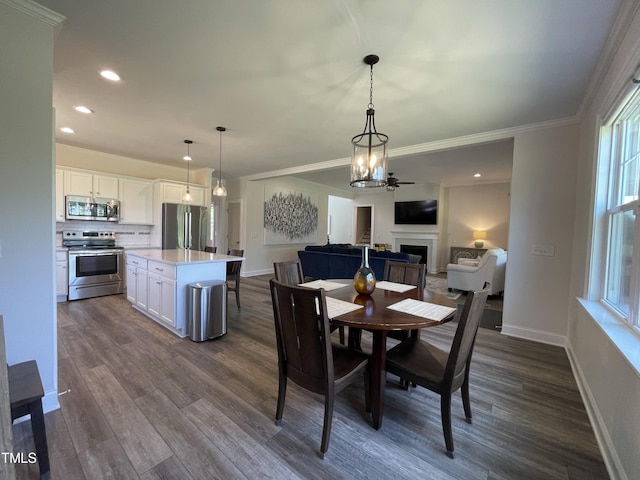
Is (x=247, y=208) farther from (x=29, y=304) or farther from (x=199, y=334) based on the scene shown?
(x=29, y=304)

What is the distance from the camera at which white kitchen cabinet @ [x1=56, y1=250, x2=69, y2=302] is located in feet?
14.1

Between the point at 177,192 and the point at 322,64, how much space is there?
4.59 meters

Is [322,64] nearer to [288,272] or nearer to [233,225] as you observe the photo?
[288,272]

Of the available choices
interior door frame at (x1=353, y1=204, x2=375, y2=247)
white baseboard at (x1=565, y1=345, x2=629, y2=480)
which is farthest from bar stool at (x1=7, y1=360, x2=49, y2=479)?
interior door frame at (x1=353, y1=204, x2=375, y2=247)

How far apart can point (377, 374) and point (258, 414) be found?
34.2 inches

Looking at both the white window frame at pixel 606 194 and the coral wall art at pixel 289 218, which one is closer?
the white window frame at pixel 606 194

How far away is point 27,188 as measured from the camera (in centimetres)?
174

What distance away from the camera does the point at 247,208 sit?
698 cm

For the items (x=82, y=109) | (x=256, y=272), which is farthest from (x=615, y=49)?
(x=256, y=272)

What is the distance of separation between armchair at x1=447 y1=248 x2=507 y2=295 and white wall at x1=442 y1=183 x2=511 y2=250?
250 centimetres

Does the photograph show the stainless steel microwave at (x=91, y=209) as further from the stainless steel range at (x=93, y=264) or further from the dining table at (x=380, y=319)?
the dining table at (x=380, y=319)

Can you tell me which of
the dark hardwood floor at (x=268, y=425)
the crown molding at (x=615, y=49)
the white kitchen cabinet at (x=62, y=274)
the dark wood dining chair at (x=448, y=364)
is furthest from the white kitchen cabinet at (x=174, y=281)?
the crown molding at (x=615, y=49)

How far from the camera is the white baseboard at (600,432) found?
147 cm

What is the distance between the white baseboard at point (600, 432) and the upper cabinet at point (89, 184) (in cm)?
665
